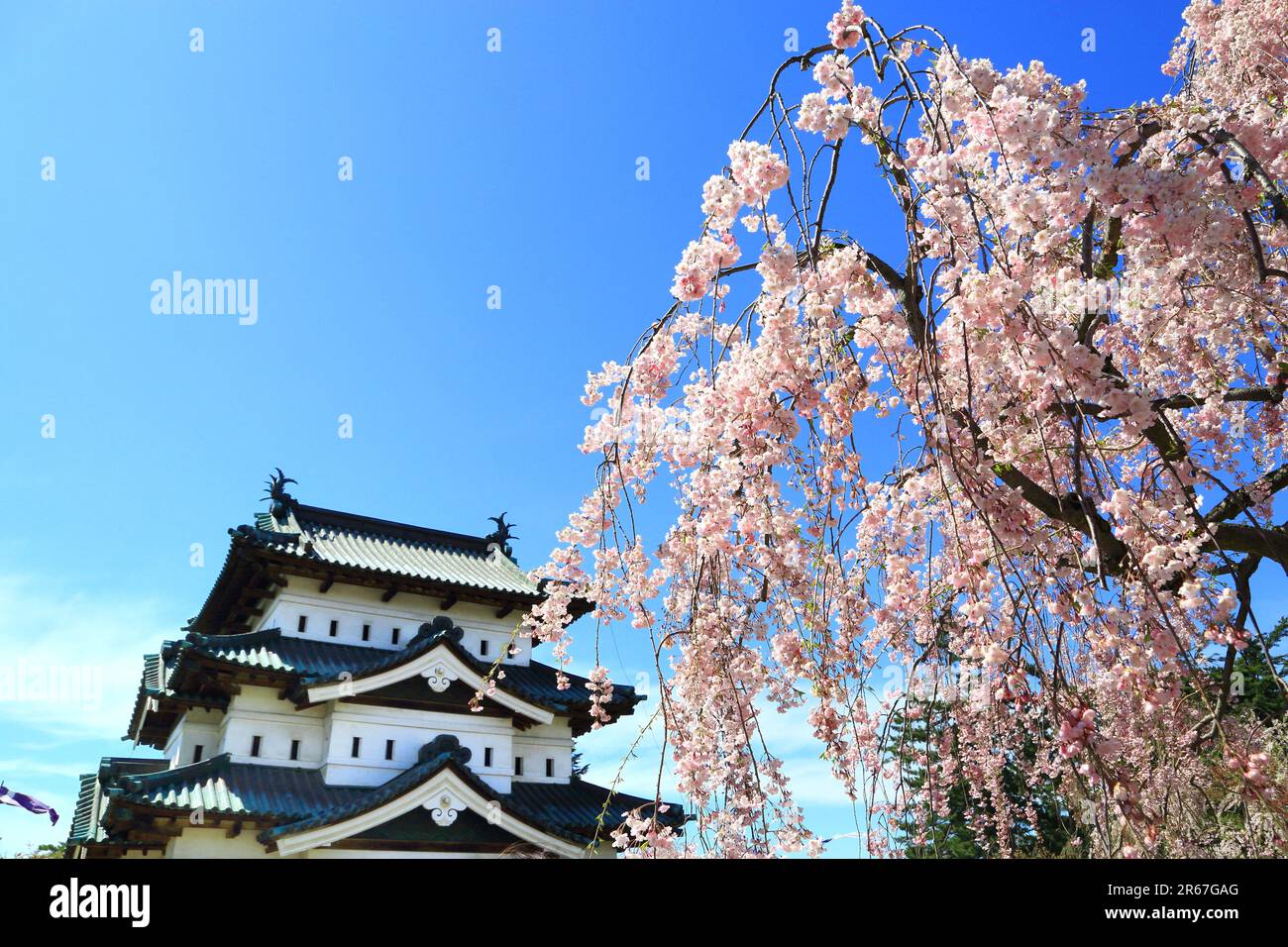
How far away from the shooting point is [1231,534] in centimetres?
416

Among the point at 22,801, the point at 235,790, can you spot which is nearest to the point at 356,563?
the point at 235,790

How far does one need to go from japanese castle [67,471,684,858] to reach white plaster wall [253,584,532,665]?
3 cm

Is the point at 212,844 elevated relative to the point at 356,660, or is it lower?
lower

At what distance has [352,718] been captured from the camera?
12188mm

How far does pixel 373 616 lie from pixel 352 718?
207 centimetres

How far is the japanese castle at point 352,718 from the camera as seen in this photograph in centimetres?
1068

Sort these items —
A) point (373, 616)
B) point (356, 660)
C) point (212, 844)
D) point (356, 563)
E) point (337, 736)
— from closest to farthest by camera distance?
1. point (212, 844)
2. point (337, 736)
3. point (356, 660)
4. point (356, 563)
5. point (373, 616)

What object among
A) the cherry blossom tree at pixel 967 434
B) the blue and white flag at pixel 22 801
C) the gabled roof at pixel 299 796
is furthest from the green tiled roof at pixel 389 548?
the blue and white flag at pixel 22 801

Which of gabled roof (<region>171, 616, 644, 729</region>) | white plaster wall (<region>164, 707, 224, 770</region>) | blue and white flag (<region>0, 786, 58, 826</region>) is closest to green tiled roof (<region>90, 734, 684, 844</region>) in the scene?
white plaster wall (<region>164, 707, 224, 770</region>)

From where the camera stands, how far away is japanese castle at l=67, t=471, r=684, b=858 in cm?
1068

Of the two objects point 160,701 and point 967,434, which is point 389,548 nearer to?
point 160,701

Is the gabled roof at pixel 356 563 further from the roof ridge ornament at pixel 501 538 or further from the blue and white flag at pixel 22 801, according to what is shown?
the blue and white flag at pixel 22 801

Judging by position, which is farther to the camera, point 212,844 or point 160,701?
point 160,701
